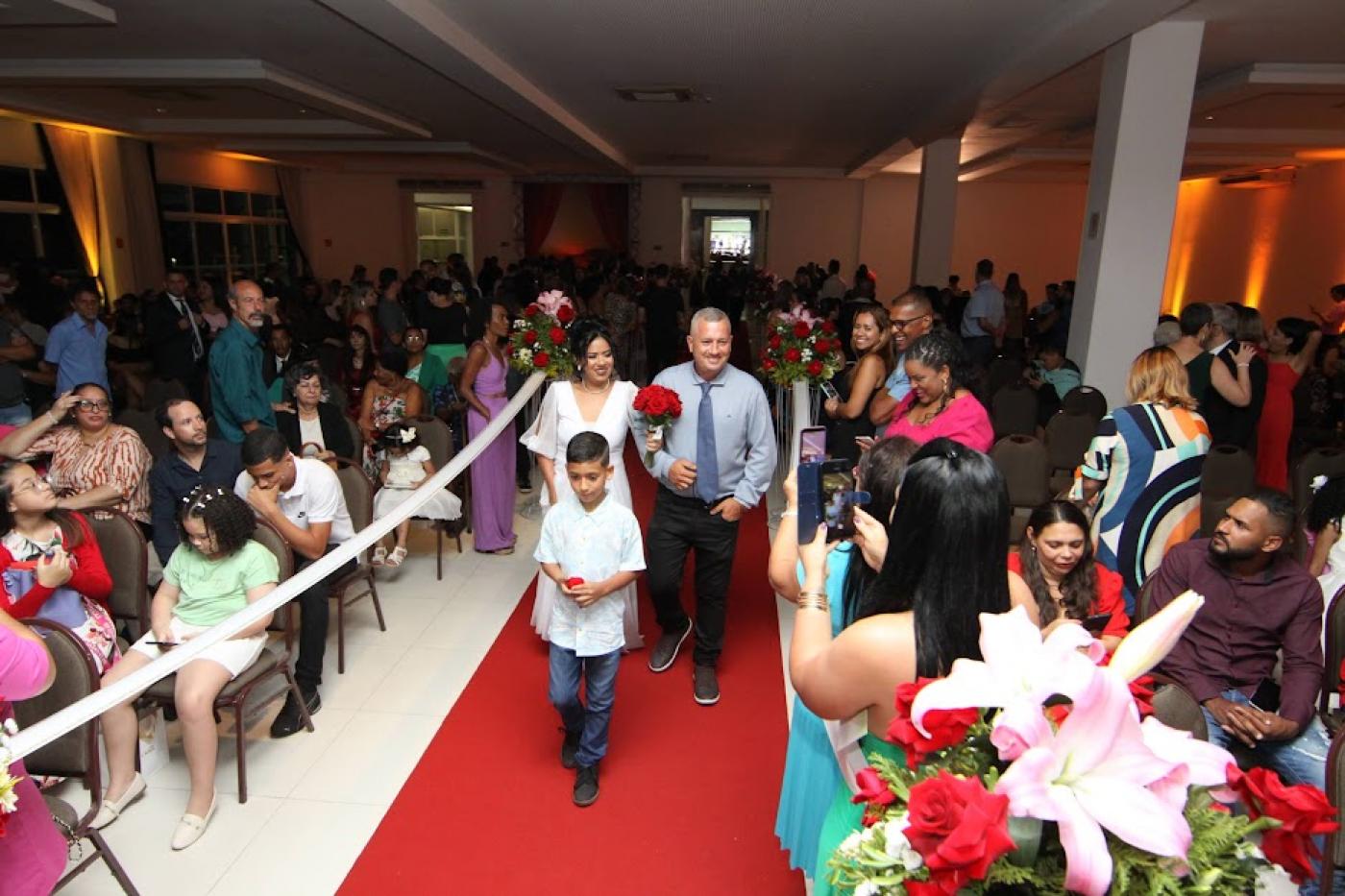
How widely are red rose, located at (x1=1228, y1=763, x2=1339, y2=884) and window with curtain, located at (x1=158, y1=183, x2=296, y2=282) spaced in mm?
15849

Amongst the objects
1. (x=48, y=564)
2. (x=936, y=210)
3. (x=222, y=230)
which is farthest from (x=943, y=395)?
(x=222, y=230)

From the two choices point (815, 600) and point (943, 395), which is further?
point (943, 395)

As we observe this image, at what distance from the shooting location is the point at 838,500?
72.0 inches

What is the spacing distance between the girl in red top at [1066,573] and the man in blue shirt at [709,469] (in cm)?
121

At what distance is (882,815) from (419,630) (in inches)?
148

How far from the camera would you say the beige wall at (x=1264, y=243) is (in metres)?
12.7

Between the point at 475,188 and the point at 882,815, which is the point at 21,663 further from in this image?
the point at 475,188

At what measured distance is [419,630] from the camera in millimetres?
4426

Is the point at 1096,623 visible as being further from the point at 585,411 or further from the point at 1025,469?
the point at 1025,469

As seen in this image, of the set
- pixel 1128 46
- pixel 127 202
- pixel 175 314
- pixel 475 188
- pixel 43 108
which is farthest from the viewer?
pixel 475 188

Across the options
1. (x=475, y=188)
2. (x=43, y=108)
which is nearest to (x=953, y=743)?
(x=43, y=108)

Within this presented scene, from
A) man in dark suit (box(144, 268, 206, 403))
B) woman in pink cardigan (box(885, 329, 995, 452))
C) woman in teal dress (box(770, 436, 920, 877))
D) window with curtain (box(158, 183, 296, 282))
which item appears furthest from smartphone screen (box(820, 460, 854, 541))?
window with curtain (box(158, 183, 296, 282))

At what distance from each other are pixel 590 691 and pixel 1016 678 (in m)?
2.32

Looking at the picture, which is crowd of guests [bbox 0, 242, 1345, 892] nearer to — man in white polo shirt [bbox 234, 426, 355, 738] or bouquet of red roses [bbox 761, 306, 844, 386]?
man in white polo shirt [bbox 234, 426, 355, 738]
